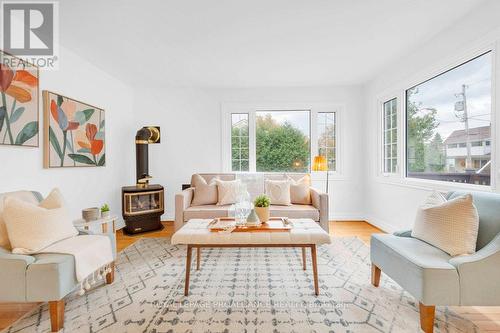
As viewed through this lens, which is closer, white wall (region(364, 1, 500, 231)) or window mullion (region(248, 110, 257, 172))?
white wall (region(364, 1, 500, 231))

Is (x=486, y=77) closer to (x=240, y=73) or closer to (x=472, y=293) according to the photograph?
A: (x=472, y=293)

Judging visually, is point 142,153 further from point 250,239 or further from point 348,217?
point 348,217

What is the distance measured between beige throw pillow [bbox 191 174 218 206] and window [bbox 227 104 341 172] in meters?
1.04

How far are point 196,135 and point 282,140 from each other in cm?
170

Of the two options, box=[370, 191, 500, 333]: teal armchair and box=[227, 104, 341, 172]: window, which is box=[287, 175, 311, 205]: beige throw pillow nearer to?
box=[227, 104, 341, 172]: window

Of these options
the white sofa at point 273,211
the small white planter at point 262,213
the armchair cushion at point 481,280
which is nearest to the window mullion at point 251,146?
the white sofa at point 273,211

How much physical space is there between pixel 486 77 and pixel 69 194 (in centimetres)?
489

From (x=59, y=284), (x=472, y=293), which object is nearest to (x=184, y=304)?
(x=59, y=284)

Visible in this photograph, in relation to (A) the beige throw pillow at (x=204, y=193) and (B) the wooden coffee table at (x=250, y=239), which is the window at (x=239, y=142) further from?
(B) the wooden coffee table at (x=250, y=239)

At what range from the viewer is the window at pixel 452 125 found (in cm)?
250

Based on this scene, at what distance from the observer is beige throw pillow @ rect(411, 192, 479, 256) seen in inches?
69.7

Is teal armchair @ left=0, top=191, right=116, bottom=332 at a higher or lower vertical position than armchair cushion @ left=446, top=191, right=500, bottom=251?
lower

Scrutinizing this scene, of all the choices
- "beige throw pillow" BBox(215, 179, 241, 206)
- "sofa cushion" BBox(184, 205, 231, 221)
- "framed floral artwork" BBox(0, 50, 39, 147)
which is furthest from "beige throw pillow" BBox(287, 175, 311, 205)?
"framed floral artwork" BBox(0, 50, 39, 147)

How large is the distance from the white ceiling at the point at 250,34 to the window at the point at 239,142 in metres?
0.98
